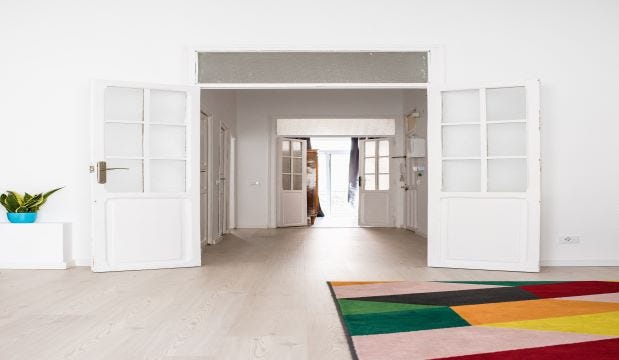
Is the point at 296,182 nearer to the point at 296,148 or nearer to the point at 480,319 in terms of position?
the point at 296,148

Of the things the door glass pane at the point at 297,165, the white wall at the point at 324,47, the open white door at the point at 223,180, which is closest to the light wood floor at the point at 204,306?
the white wall at the point at 324,47

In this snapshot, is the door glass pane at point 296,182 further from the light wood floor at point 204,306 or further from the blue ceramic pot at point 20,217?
the blue ceramic pot at point 20,217

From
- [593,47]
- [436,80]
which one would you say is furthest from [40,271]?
[593,47]

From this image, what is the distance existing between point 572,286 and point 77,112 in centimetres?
493

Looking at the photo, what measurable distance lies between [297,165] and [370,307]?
8.61m

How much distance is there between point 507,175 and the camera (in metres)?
5.44

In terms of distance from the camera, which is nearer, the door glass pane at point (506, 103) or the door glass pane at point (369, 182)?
the door glass pane at point (506, 103)

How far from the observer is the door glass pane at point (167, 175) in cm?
559

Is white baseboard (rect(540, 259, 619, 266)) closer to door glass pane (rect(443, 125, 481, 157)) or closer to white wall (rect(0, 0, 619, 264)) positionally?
white wall (rect(0, 0, 619, 264))

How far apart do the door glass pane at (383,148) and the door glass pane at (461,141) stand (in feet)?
20.5

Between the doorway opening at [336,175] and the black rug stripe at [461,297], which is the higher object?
the doorway opening at [336,175]

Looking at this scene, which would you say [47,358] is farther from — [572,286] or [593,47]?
[593,47]

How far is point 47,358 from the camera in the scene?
8.54 feet

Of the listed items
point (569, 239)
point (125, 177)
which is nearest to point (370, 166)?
point (569, 239)
